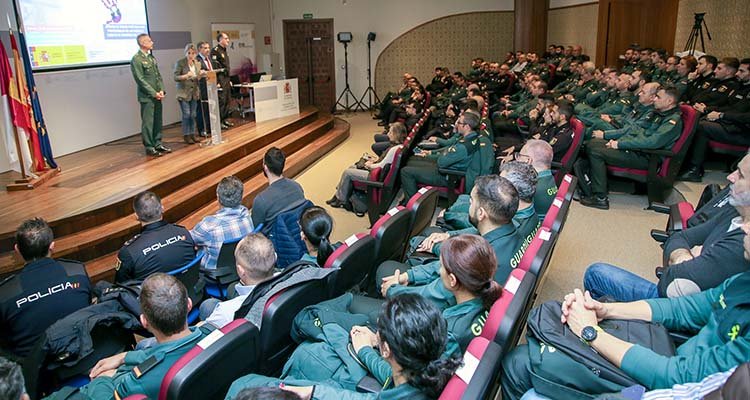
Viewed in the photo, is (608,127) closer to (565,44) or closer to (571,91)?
(571,91)

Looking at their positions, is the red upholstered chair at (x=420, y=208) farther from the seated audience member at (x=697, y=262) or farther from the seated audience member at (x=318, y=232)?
Answer: the seated audience member at (x=697, y=262)

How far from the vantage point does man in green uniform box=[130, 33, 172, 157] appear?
226 inches

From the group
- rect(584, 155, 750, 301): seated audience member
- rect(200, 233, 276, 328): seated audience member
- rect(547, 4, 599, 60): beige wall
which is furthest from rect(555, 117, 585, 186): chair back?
rect(547, 4, 599, 60): beige wall

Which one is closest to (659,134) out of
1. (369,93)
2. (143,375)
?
(143,375)

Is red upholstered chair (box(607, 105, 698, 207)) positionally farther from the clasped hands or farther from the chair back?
the clasped hands

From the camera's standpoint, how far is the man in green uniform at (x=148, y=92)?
226 inches

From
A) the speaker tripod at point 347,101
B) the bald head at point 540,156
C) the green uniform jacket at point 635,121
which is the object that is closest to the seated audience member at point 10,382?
the bald head at point 540,156

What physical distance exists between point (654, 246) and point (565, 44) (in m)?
8.16

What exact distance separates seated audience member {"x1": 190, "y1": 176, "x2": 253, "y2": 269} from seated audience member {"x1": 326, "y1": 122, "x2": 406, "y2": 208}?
188cm

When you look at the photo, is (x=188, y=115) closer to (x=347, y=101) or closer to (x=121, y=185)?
(x=121, y=185)

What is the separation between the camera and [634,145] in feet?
15.5

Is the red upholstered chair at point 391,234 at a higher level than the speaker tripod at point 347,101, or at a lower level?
lower

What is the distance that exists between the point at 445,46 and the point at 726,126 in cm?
788

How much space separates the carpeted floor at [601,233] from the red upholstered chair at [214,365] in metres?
2.11
